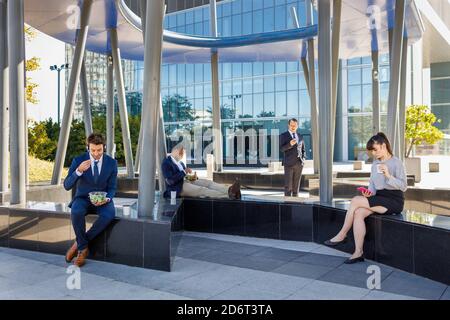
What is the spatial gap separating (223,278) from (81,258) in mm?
1868

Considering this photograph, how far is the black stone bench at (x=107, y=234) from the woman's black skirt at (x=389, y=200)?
2.60m

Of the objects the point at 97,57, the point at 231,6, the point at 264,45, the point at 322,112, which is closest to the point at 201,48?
the point at 264,45

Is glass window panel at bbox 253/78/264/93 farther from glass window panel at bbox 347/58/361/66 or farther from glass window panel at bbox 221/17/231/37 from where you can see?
glass window panel at bbox 347/58/361/66

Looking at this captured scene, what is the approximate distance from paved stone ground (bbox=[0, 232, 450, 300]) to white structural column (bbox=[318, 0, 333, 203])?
1.24 meters

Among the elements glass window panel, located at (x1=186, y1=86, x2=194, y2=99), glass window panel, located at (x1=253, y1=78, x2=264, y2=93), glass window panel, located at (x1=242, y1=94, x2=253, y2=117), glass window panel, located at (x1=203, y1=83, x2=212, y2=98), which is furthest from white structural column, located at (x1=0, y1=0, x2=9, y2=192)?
glass window panel, located at (x1=186, y1=86, x2=194, y2=99)

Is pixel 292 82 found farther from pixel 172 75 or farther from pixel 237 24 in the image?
pixel 172 75

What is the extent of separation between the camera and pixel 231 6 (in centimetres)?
4122

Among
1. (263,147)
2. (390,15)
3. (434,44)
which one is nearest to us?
(390,15)

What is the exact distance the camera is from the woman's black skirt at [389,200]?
5.72 meters

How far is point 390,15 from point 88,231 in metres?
10.7

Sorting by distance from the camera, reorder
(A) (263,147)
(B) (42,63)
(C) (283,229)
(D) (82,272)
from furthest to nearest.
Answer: (A) (263,147)
(B) (42,63)
(C) (283,229)
(D) (82,272)

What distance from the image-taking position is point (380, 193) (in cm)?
583

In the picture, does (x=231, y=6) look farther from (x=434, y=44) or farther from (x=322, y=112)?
(x=322, y=112)

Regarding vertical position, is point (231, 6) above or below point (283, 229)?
above
